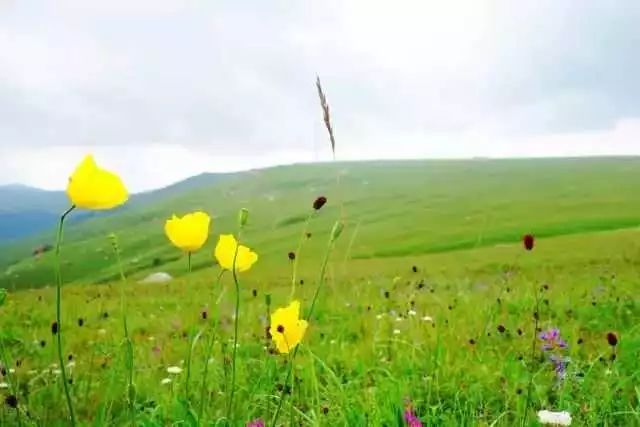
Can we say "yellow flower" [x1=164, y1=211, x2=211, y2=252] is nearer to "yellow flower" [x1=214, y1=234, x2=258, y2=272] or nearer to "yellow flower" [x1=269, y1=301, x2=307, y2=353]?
"yellow flower" [x1=214, y1=234, x2=258, y2=272]

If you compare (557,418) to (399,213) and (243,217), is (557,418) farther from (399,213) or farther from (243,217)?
(399,213)

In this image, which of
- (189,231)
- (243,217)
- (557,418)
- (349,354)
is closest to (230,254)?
(189,231)

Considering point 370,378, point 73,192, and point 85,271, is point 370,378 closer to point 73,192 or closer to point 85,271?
point 73,192

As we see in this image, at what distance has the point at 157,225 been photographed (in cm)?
16725

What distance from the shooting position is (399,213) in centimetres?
11275

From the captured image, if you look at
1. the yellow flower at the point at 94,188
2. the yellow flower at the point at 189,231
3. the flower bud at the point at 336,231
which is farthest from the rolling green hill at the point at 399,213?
the yellow flower at the point at 94,188

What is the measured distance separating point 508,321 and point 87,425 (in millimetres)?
5776

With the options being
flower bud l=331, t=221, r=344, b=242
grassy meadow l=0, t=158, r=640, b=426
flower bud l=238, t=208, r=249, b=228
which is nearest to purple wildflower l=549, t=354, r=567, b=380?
grassy meadow l=0, t=158, r=640, b=426

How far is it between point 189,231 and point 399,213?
364 ft

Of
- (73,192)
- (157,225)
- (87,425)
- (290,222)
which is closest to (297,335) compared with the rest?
(73,192)

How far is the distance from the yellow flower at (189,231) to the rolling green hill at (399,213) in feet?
103

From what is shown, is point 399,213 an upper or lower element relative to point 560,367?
lower

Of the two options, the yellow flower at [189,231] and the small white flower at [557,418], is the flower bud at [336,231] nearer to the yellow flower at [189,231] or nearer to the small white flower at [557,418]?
the yellow flower at [189,231]

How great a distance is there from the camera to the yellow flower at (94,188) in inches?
82.6
